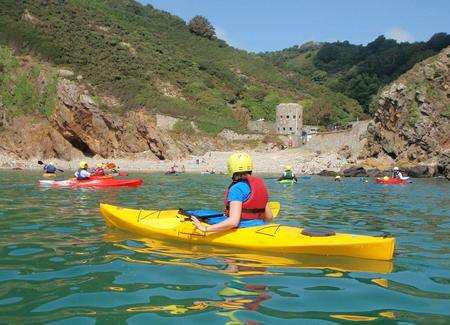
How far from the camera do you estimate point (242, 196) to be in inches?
283

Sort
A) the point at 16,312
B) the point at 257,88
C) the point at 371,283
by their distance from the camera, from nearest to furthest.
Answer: the point at 16,312, the point at 371,283, the point at 257,88

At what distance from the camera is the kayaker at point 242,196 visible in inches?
277

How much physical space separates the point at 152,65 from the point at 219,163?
98.1 ft

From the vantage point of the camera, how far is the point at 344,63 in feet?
368

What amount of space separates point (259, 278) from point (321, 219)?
609cm

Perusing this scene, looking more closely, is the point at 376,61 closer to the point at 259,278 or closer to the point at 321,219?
the point at 321,219

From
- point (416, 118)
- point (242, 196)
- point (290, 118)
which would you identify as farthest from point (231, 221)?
point (290, 118)

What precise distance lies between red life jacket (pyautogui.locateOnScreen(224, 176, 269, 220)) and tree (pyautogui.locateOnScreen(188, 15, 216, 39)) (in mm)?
94570

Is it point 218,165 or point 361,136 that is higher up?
point 361,136

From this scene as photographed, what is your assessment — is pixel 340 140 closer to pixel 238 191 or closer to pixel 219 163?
pixel 219 163

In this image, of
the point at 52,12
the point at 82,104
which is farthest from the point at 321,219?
the point at 52,12

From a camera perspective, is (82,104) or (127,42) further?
(127,42)

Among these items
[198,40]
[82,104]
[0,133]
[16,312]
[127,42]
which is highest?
[198,40]

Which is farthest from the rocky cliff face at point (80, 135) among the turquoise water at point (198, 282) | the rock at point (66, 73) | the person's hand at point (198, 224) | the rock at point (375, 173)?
the person's hand at point (198, 224)
